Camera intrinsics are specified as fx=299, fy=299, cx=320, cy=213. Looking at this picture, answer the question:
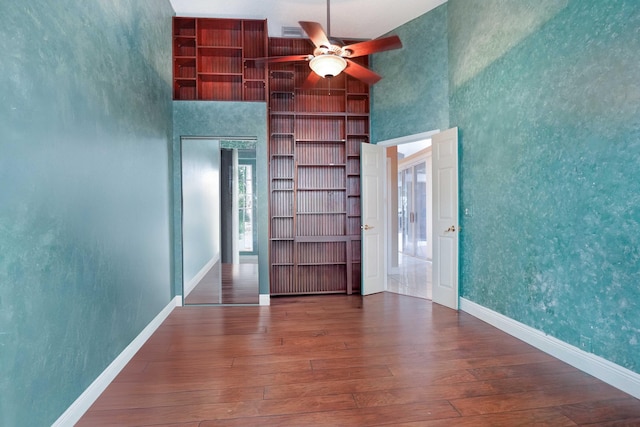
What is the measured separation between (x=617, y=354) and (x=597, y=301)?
37cm

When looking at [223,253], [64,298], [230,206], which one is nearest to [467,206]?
[230,206]

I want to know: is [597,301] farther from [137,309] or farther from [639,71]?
[137,309]

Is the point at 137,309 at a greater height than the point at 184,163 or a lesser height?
lesser

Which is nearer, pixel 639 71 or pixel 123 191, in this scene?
pixel 639 71

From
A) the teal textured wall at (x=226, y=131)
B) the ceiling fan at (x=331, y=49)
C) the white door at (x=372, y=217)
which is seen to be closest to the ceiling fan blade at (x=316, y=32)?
the ceiling fan at (x=331, y=49)

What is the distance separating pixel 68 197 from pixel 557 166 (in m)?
3.65

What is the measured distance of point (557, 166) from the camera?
8.37 ft

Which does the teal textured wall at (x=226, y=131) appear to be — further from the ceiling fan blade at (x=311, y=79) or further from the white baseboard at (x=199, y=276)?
the ceiling fan blade at (x=311, y=79)

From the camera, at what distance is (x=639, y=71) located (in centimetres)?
199

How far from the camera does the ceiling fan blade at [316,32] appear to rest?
2703 millimetres

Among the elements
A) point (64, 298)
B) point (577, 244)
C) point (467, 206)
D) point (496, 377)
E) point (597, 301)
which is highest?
point (467, 206)

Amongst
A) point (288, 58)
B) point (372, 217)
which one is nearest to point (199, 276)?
point (372, 217)

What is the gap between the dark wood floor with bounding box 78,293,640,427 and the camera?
1.87m

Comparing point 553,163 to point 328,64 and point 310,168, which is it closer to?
point 328,64
